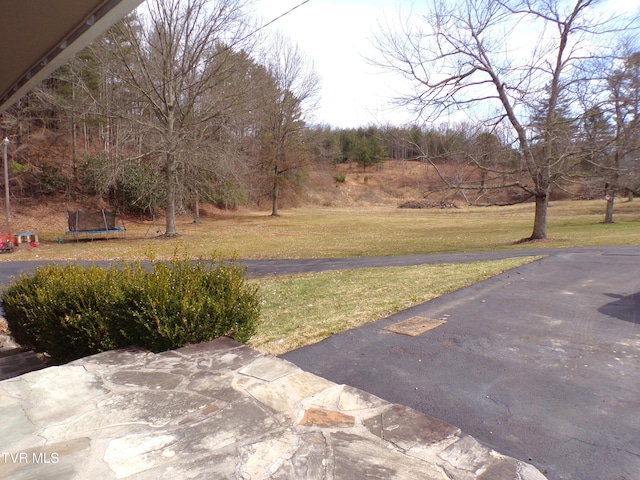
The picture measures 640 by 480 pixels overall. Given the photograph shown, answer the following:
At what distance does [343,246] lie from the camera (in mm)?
19547

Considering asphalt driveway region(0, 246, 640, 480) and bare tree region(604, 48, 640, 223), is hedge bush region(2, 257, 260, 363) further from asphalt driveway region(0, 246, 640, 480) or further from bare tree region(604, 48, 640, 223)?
bare tree region(604, 48, 640, 223)

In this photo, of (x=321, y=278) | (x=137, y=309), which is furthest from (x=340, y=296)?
(x=137, y=309)

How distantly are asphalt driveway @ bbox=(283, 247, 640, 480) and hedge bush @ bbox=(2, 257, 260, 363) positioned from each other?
3.04 feet

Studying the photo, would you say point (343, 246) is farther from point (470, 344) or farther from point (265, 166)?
point (265, 166)

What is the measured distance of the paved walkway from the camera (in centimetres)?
200

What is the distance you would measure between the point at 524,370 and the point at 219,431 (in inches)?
113

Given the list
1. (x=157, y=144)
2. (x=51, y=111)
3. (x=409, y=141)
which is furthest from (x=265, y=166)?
(x=409, y=141)

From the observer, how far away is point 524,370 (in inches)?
154

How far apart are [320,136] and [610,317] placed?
131 feet

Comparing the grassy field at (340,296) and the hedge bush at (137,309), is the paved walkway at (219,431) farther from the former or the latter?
the grassy field at (340,296)

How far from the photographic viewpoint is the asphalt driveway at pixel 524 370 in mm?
2828

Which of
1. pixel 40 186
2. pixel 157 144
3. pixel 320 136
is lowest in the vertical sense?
pixel 40 186

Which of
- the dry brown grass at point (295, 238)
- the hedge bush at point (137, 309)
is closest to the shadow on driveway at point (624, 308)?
the hedge bush at point (137, 309)

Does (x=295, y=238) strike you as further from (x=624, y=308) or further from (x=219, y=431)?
(x=219, y=431)
